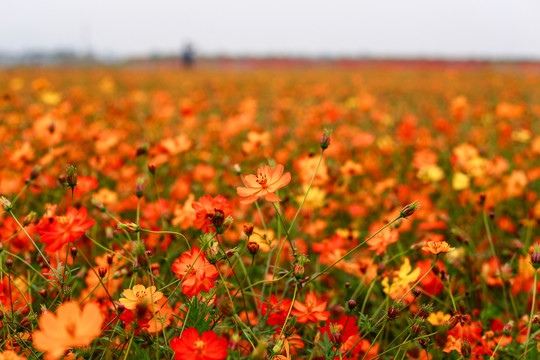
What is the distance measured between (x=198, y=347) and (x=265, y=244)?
0.35 m

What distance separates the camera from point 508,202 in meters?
1.73

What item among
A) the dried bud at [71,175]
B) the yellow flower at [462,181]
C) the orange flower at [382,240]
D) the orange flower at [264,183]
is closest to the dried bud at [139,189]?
the dried bud at [71,175]

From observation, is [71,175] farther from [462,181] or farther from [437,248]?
[462,181]

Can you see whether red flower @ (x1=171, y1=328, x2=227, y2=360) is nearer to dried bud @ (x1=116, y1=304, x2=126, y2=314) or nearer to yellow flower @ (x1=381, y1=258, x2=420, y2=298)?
dried bud @ (x1=116, y1=304, x2=126, y2=314)

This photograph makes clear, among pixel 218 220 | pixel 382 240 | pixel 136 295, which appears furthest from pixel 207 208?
pixel 382 240

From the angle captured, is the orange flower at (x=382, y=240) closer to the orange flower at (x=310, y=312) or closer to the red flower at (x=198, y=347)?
the orange flower at (x=310, y=312)

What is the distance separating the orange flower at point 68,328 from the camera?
442 mm

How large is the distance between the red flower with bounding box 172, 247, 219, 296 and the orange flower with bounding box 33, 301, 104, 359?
0.55 ft

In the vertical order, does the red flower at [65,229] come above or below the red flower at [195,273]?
above

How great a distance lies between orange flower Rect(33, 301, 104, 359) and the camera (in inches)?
17.4

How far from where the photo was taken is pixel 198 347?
1.85ft

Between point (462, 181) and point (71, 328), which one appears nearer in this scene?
point (71, 328)

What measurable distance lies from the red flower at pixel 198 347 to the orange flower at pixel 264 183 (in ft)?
0.72

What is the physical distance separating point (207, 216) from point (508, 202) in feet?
5.00
